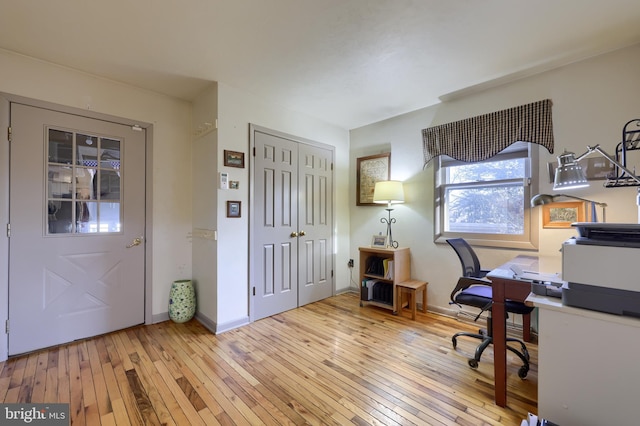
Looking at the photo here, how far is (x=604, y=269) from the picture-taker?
1.18 m

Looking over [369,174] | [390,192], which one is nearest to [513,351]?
[390,192]

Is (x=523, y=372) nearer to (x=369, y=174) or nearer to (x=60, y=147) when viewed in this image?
(x=369, y=174)

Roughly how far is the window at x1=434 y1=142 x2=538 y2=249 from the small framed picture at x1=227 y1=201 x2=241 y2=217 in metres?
2.28

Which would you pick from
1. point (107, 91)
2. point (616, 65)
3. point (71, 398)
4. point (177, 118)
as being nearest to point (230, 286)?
point (71, 398)

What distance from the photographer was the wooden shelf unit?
317 cm

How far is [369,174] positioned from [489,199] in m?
1.54

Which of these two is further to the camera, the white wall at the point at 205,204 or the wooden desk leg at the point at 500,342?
the white wall at the point at 205,204

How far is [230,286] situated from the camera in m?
2.77

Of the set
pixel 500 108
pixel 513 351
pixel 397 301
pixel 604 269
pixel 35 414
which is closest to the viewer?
pixel 604 269

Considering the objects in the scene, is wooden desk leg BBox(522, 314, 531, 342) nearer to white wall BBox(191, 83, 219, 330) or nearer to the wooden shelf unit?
the wooden shelf unit

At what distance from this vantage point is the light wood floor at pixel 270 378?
1.59 meters

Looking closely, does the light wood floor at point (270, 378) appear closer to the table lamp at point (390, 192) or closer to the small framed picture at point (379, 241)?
the small framed picture at point (379, 241)

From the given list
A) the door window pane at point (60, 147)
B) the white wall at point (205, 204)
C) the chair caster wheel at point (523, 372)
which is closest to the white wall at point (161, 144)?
the white wall at point (205, 204)

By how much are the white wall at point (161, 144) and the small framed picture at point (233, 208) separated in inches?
27.7
